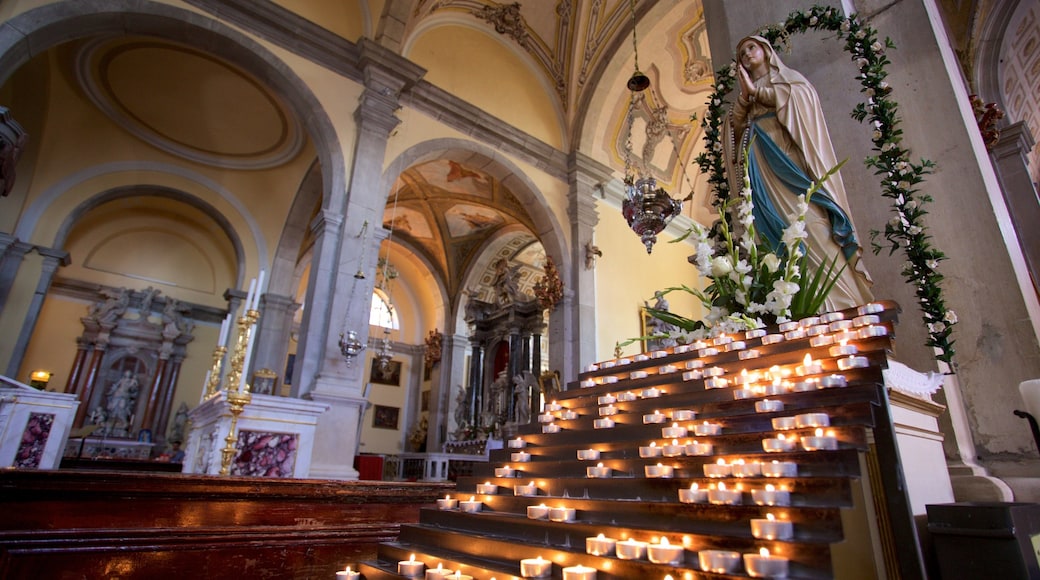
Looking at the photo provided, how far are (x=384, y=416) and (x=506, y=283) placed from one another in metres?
5.41

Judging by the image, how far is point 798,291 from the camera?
2.69 m

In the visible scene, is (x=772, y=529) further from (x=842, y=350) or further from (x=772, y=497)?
(x=842, y=350)

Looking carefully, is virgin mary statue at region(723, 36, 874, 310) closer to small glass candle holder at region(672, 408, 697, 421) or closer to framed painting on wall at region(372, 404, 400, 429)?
small glass candle holder at region(672, 408, 697, 421)

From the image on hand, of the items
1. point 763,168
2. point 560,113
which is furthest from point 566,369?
point 763,168

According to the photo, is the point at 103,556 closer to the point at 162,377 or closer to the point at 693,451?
the point at 693,451

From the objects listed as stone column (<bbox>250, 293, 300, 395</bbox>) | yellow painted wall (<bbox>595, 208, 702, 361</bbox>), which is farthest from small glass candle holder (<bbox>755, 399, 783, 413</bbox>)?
stone column (<bbox>250, 293, 300, 395</bbox>)

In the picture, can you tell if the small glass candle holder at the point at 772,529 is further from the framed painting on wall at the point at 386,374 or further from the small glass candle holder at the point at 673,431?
the framed painting on wall at the point at 386,374

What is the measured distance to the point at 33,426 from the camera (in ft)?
16.9

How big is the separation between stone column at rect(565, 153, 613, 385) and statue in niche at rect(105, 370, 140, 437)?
8.02 m

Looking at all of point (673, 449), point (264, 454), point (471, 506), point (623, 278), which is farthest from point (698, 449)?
point (623, 278)

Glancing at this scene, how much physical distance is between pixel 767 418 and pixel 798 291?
121 cm

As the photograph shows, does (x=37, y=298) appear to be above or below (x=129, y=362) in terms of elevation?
above

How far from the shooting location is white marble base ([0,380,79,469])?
494 centimetres

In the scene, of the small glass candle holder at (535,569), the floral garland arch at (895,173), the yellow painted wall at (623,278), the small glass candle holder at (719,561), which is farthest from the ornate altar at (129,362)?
the floral garland arch at (895,173)
